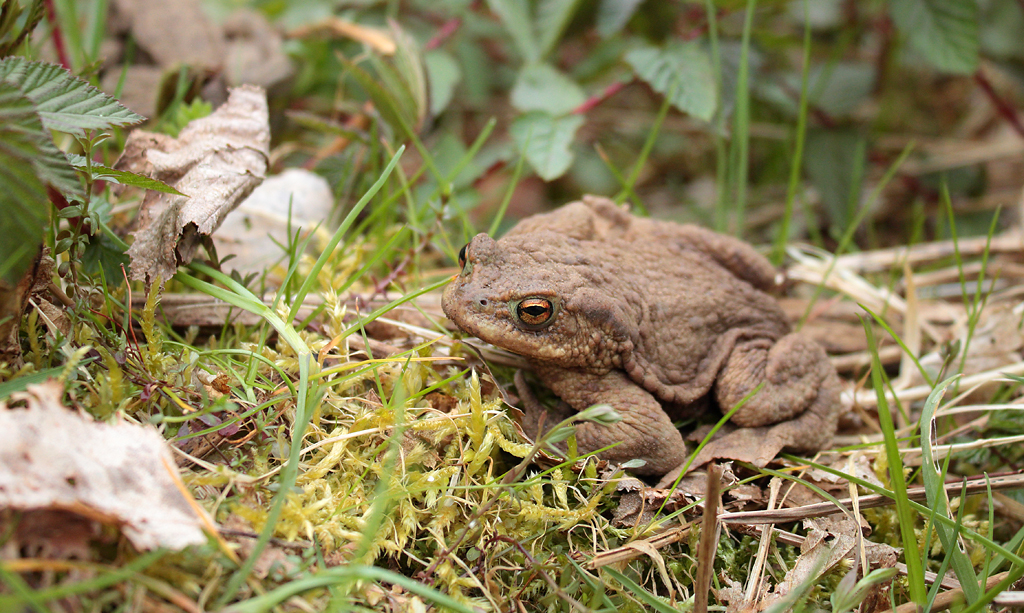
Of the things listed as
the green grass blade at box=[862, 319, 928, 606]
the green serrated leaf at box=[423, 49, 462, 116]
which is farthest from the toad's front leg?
the green serrated leaf at box=[423, 49, 462, 116]

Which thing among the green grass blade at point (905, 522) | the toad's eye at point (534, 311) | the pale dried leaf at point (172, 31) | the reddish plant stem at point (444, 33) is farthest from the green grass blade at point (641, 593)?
the pale dried leaf at point (172, 31)

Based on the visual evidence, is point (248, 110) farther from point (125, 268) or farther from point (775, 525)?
point (775, 525)

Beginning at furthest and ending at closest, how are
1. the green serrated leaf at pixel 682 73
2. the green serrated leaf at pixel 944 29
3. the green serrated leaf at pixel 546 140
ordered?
1. the green serrated leaf at pixel 944 29
2. the green serrated leaf at pixel 682 73
3. the green serrated leaf at pixel 546 140

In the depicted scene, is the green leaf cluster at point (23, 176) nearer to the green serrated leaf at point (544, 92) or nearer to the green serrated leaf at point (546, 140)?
the green serrated leaf at point (546, 140)

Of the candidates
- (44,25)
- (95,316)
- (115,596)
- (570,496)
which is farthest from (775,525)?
(44,25)

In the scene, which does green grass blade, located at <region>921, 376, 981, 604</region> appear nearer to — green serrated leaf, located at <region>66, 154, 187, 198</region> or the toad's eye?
the toad's eye
